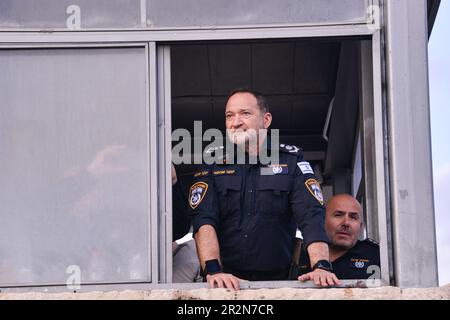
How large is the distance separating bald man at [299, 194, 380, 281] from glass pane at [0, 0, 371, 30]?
1.41m

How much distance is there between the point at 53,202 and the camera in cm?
748

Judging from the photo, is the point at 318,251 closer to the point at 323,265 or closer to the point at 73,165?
the point at 323,265

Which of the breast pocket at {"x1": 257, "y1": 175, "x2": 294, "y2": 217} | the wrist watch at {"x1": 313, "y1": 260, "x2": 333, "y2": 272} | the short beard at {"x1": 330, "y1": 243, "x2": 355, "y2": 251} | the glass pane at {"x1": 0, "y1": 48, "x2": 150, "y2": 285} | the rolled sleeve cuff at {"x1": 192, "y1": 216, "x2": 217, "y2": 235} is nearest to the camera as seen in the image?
the wrist watch at {"x1": 313, "y1": 260, "x2": 333, "y2": 272}

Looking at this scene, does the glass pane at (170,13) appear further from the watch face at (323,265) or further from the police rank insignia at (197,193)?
the watch face at (323,265)

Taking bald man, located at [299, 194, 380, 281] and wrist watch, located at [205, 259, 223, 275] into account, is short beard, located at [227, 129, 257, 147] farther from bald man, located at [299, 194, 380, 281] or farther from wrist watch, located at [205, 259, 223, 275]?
wrist watch, located at [205, 259, 223, 275]

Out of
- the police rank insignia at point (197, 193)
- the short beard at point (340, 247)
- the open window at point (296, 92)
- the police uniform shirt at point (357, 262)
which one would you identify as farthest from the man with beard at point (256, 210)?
the open window at point (296, 92)

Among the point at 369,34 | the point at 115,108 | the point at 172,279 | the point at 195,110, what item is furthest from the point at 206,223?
the point at 195,110

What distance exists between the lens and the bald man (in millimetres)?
7859

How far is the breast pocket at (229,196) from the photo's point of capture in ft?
25.3

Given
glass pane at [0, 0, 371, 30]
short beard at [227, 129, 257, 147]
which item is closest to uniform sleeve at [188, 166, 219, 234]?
short beard at [227, 129, 257, 147]

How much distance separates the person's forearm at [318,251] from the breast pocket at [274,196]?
367 millimetres

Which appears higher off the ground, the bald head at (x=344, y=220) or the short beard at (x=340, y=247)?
the bald head at (x=344, y=220)
